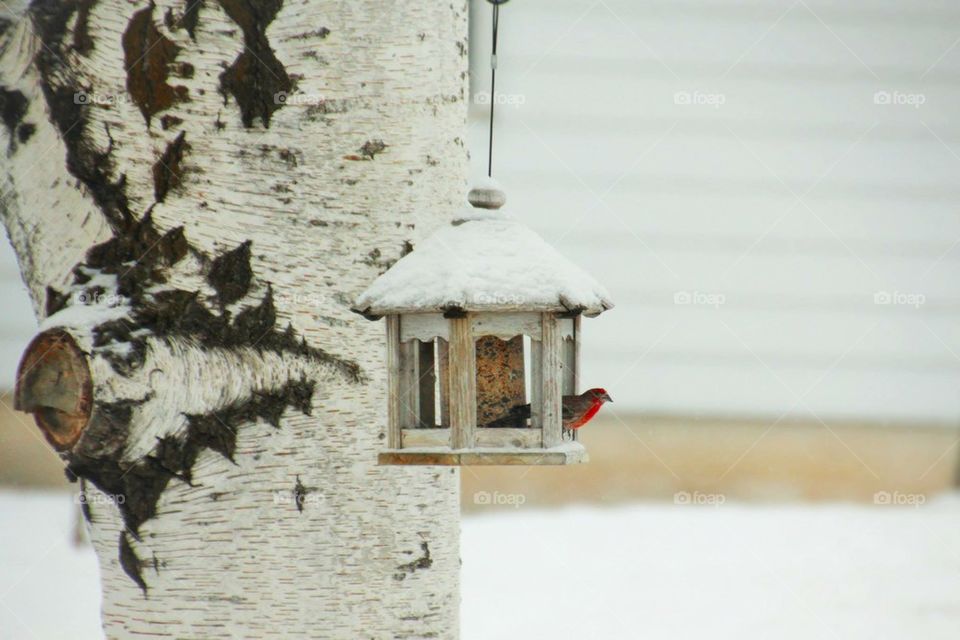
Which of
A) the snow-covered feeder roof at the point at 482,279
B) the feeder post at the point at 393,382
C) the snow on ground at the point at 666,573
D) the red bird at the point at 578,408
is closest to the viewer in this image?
the snow-covered feeder roof at the point at 482,279

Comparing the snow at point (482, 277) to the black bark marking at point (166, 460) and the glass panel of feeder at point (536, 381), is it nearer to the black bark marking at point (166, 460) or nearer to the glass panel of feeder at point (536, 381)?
the glass panel of feeder at point (536, 381)

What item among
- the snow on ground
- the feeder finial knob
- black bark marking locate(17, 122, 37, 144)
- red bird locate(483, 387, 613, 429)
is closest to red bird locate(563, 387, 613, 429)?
red bird locate(483, 387, 613, 429)

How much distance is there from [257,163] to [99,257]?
0.29 metres

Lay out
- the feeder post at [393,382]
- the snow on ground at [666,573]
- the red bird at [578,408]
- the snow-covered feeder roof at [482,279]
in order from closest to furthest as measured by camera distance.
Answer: the snow-covered feeder roof at [482,279]
the feeder post at [393,382]
the red bird at [578,408]
the snow on ground at [666,573]

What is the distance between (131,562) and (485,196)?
815mm

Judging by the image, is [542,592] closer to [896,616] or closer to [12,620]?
[896,616]

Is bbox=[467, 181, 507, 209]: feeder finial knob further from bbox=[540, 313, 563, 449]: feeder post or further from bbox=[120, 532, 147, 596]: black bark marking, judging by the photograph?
bbox=[120, 532, 147, 596]: black bark marking

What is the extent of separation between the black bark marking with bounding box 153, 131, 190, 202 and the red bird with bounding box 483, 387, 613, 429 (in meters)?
0.64

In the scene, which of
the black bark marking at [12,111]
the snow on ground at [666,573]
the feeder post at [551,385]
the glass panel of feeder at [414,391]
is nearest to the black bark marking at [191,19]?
the black bark marking at [12,111]

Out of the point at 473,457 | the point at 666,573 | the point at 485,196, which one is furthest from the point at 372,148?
the point at 666,573

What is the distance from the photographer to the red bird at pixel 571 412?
5.13ft

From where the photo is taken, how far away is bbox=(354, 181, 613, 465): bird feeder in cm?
139

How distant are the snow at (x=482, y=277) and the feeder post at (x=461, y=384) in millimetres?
84

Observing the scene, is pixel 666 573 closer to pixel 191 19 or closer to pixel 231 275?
pixel 231 275
